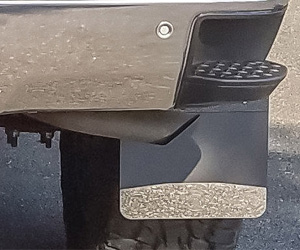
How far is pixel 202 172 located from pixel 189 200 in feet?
0.19

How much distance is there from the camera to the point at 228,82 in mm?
1450

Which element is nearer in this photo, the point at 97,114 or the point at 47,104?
the point at 47,104

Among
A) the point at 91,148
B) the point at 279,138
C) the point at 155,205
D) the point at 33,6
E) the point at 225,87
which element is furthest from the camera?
the point at 279,138

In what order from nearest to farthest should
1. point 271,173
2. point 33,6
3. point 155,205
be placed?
point 33,6, point 155,205, point 271,173

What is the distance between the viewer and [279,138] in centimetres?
376

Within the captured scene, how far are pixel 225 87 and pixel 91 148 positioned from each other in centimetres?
60

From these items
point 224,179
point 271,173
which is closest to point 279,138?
point 271,173

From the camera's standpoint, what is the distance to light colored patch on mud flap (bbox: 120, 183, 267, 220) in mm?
1731

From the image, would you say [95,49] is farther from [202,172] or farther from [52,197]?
[52,197]

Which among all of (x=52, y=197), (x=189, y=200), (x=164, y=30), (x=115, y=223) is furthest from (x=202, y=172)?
(x=52, y=197)

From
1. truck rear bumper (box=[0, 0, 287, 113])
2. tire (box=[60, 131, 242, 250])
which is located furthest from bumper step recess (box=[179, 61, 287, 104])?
tire (box=[60, 131, 242, 250])

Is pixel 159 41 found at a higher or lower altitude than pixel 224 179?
higher

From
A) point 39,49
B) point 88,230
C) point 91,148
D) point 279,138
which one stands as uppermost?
point 39,49

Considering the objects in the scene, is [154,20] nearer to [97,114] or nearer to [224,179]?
[97,114]
